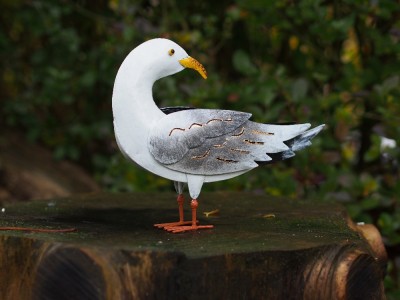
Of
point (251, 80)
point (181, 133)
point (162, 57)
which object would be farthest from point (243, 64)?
point (181, 133)

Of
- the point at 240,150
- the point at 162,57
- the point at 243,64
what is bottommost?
the point at 240,150

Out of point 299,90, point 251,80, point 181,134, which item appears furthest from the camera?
point 251,80

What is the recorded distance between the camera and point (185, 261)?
83.4 inches

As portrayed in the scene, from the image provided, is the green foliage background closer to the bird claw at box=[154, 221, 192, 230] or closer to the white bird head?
the bird claw at box=[154, 221, 192, 230]

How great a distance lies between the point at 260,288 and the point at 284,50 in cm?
265

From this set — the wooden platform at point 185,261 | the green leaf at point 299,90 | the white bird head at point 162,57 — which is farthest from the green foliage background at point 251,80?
the white bird head at point 162,57

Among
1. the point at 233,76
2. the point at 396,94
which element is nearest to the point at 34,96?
the point at 233,76

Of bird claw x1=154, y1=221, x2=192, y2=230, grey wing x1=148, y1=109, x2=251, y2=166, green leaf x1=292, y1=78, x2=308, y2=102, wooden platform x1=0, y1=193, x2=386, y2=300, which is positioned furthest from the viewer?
green leaf x1=292, y1=78, x2=308, y2=102

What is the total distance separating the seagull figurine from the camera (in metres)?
2.41

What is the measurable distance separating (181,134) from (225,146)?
5.9 inches

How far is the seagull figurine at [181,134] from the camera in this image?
2.41 meters

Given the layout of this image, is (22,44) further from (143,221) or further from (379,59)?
(143,221)

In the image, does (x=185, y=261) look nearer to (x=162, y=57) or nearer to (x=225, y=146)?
(x=225, y=146)

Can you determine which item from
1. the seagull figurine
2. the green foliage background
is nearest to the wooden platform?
the seagull figurine
